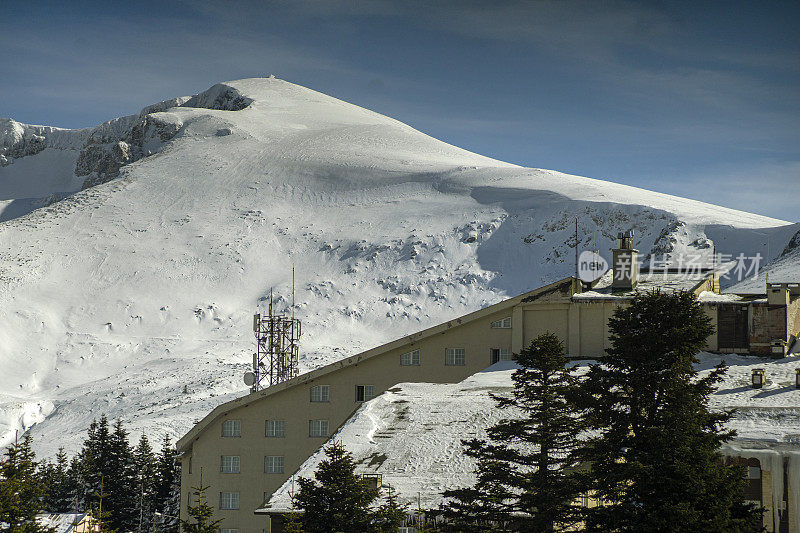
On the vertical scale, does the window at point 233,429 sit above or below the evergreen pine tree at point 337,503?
below

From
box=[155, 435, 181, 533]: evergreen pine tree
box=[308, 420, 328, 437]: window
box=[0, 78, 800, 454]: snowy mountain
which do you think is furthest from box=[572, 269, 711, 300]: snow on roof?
box=[0, 78, 800, 454]: snowy mountain

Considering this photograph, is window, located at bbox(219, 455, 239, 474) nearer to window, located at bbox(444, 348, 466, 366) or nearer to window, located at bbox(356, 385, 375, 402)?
window, located at bbox(356, 385, 375, 402)

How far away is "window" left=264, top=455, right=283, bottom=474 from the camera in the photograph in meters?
41.6

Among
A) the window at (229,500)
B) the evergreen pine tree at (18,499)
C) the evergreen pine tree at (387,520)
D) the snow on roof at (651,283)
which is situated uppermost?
the snow on roof at (651,283)

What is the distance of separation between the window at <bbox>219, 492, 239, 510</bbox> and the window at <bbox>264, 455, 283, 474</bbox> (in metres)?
1.70

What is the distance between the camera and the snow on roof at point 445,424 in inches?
1127

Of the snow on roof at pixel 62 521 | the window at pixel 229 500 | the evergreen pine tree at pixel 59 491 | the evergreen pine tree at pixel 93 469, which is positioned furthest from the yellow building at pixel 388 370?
the evergreen pine tree at pixel 59 491

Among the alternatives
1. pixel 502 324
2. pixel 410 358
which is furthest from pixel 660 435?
pixel 410 358

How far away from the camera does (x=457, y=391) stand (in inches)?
1453

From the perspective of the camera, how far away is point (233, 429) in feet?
138

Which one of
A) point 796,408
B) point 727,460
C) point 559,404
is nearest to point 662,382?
point 559,404

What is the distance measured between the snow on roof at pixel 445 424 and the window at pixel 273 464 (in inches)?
274

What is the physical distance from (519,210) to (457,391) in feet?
418

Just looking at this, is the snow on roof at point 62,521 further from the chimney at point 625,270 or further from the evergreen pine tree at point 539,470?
the chimney at point 625,270
